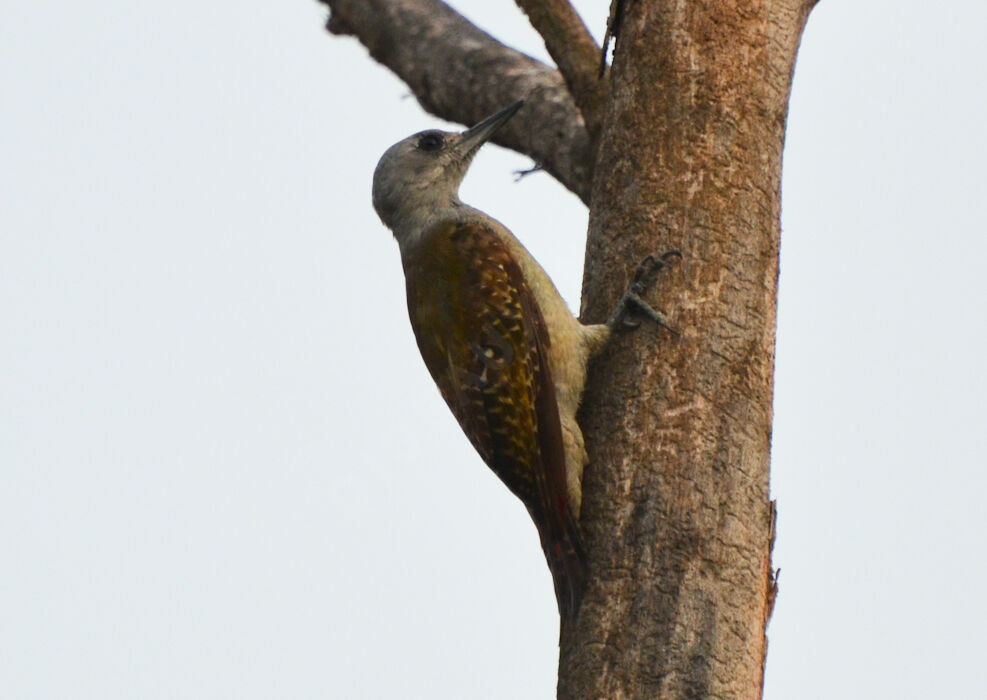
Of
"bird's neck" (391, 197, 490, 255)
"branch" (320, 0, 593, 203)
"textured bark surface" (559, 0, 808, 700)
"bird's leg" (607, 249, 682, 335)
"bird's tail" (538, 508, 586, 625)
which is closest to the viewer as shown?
"textured bark surface" (559, 0, 808, 700)

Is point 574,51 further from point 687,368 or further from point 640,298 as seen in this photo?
point 687,368

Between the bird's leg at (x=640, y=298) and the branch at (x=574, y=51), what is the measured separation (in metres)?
1.29

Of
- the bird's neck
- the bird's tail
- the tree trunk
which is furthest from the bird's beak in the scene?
the bird's tail

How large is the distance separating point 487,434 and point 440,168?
66.7 inches

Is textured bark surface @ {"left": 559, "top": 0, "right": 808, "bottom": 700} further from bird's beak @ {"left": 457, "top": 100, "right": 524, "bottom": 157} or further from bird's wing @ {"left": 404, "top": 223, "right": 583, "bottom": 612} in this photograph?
bird's beak @ {"left": 457, "top": 100, "right": 524, "bottom": 157}

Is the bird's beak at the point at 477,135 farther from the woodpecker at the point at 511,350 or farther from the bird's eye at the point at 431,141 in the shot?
the woodpecker at the point at 511,350

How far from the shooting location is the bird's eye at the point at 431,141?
225 inches

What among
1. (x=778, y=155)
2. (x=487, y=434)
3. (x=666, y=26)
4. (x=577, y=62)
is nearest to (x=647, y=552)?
(x=487, y=434)

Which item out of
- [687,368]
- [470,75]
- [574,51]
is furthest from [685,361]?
[470,75]

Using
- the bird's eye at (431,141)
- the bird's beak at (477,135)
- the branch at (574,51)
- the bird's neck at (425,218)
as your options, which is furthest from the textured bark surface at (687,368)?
the bird's eye at (431,141)

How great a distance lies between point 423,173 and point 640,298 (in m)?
2.02

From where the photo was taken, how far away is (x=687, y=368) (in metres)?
3.67

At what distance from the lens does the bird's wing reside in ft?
12.9

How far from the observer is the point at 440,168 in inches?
222
